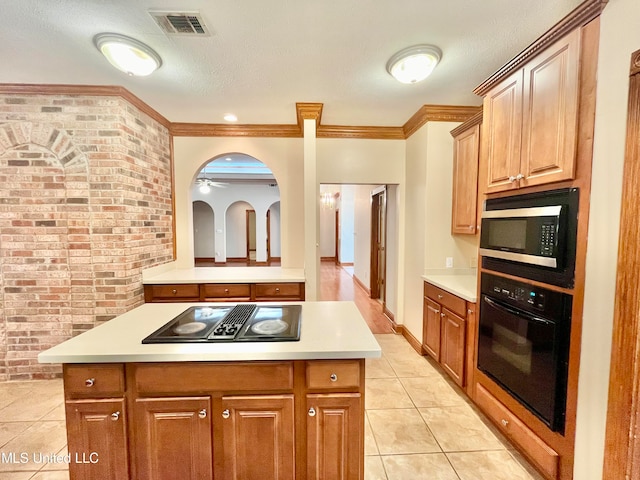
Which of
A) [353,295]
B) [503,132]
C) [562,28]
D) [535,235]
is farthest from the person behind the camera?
[353,295]

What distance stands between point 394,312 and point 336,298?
173 centimetres

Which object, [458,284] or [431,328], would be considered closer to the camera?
[458,284]

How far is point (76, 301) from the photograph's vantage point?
249 centimetres

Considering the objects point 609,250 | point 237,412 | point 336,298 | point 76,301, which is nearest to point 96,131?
point 76,301

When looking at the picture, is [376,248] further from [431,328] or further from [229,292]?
[229,292]

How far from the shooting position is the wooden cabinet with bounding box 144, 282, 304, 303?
2.84 meters

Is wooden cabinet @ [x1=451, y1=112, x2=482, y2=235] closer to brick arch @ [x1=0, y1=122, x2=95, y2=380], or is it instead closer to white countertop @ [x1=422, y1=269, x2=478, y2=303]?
white countertop @ [x1=422, y1=269, x2=478, y2=303]

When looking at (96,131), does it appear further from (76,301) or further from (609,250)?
(609,250)

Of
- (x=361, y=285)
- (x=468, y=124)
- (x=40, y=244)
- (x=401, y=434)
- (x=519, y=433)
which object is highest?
(x=468, y=124)

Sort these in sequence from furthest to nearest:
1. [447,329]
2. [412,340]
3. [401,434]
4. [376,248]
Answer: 1. [376,248]
2. [412,340]
3. [447,329]
4. [401,434]

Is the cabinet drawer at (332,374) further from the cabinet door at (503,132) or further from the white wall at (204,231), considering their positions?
A: the white wall at (204,231)

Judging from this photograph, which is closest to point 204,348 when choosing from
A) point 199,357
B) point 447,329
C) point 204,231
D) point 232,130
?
point 199,357

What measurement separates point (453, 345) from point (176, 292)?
8.95 ft

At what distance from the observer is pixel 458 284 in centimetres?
251
